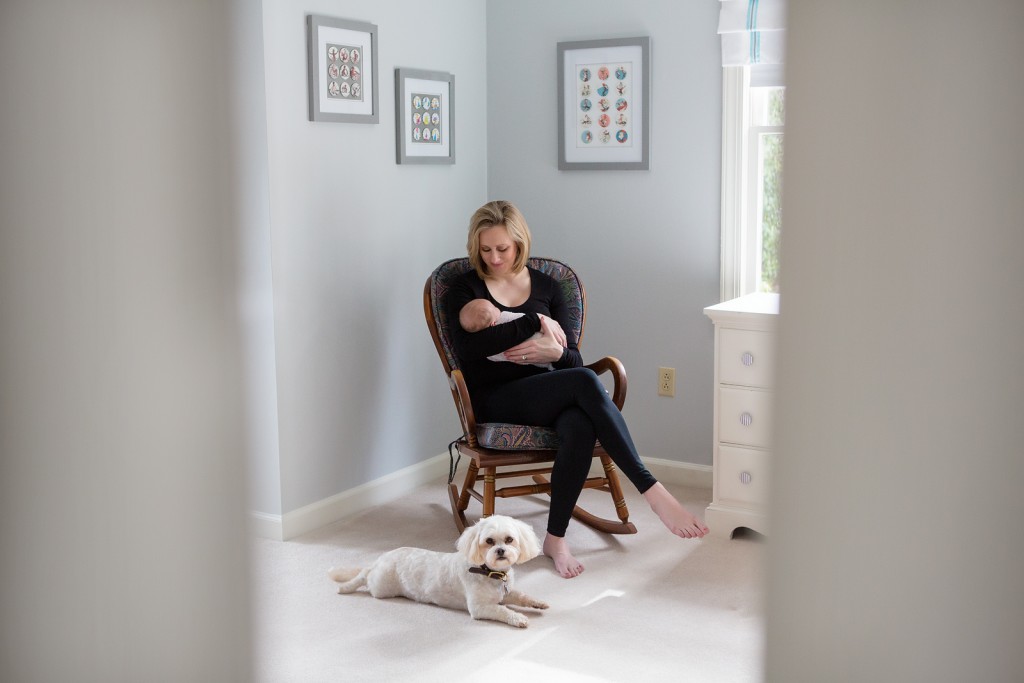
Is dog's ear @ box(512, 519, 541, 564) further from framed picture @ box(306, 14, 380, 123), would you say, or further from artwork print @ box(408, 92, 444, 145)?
artwork print @ box(408, 92, 444, 145)

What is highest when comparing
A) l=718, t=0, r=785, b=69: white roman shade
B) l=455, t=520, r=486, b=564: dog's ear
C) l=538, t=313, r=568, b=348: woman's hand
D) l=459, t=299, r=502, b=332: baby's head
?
l=718, t=0, r=785, b=69: white roman shade

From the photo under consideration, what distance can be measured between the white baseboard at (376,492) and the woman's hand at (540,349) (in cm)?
86

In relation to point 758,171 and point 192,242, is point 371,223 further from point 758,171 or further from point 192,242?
point 192,242

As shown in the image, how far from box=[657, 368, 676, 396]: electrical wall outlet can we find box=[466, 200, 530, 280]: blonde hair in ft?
2.86

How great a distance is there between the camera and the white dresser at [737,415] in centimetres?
339

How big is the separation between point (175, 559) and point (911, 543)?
28cm

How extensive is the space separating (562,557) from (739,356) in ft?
2.99

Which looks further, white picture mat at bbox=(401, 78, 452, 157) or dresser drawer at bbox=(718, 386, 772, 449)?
white picture mat at bbox=(401, 78, 452, 157)

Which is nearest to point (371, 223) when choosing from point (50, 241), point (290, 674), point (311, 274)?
point (311, 274)

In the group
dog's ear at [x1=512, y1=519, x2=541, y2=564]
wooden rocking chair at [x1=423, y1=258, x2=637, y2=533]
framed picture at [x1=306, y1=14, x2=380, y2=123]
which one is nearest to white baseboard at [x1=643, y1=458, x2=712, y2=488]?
wooden rocking chair at [x1=423, y1=258, x2=637, y2=533]

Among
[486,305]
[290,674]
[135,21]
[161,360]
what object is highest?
[135,21]

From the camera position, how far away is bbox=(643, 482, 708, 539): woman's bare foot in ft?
10.7

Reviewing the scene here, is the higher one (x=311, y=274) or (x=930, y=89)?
(x=930, y=89)

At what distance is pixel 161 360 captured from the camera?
0.39m
